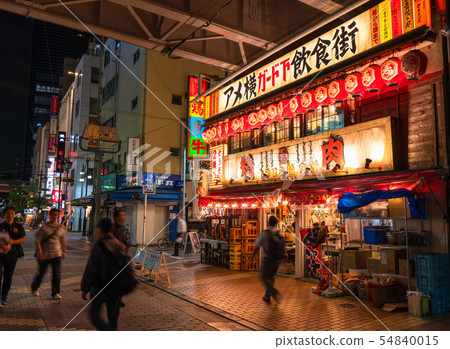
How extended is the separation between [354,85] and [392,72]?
3.86ft

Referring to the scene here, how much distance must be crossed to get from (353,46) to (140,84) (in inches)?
789

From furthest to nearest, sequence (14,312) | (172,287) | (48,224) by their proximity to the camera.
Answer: (172,287), (48,224), (14,312)

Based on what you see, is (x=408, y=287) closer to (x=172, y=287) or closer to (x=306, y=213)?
(x=306, y=213)

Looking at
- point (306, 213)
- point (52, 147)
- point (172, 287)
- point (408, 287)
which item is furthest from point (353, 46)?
point (52, 147)

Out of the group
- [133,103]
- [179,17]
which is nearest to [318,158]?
[179,17]

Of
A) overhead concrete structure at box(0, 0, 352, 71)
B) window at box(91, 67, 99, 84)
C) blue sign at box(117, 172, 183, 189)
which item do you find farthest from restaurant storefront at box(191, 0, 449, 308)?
window at box(91, 67, 99, 84)

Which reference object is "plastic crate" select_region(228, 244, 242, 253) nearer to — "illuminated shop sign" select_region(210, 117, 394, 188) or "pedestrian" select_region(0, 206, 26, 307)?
"illuminated shop sign" select_region(210, 117, 394, 188)

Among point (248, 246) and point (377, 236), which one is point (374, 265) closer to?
point (377, 236)

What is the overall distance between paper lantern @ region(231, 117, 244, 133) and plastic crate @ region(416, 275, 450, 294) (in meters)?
8.96

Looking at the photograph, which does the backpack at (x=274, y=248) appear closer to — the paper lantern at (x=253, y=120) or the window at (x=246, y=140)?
the paper lantern at (x=253, y=120)

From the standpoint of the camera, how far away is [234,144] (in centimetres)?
1669

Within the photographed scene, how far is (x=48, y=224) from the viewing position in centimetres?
882

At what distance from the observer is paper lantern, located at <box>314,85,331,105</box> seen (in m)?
10.4

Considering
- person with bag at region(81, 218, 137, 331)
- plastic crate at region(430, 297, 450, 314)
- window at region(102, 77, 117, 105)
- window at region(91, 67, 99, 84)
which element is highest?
window at region(91, 67, 99, 84)
